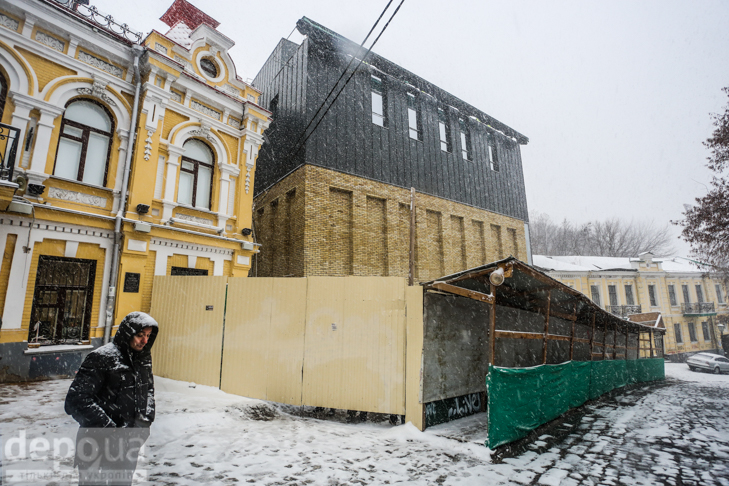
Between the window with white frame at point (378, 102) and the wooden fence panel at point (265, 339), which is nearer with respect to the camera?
the wooden fence panel at point (265, 339)

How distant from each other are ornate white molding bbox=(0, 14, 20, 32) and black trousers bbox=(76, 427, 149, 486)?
9975 millimetres

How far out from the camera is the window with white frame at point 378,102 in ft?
49.3

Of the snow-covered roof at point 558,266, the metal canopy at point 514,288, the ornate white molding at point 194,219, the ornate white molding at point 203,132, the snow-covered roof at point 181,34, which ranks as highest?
the snow-covered roof at point 181,34

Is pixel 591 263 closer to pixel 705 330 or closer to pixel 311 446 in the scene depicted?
pixel 705 330

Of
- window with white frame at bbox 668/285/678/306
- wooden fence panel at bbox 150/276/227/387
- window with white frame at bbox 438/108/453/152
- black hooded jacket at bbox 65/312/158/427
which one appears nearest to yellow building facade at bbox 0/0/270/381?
wooden fence panel at bbox 150/276/227/387

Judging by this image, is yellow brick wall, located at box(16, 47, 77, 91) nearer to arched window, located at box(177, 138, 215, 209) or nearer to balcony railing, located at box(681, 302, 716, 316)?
arched window, located at box(177, 138, 215, 209)

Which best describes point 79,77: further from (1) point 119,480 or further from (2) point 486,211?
(2) point 486,211

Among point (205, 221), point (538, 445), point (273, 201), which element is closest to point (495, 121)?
point (273, 201)

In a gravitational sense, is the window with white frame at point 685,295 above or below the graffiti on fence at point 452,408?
above

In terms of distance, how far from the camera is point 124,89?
923cm

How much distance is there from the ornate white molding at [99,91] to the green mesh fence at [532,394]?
1101 cm

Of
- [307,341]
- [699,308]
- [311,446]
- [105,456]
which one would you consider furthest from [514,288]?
[699,308]

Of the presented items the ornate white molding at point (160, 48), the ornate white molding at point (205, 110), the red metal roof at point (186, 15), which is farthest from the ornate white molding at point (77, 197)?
the red metal roof at point (186, 15)

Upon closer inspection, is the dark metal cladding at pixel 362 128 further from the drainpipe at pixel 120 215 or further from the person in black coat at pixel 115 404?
the person in black coat at pixel 115 404
